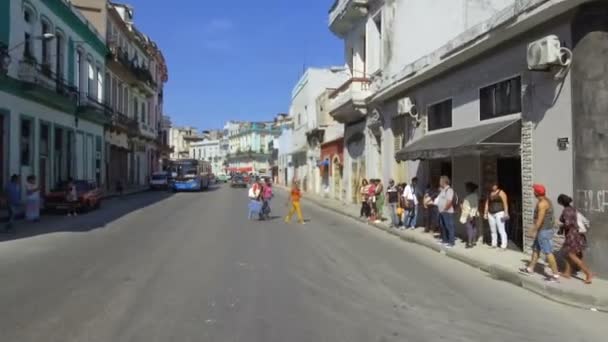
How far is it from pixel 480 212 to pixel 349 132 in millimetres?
16941

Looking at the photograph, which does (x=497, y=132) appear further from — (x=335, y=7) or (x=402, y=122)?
(x=335, y=7)

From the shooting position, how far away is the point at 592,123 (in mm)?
10156

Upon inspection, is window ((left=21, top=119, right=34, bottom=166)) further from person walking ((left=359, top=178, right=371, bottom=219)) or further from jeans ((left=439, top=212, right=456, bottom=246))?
jeans ((left=439, top=212, right=456, bottom=246))

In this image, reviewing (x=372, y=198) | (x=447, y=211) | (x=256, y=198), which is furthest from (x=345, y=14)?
(x=447, y=211)

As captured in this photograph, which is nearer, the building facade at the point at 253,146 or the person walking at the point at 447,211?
the person walking at the point at 447,211

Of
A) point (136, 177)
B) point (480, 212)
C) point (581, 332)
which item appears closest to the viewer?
point (581, 332)

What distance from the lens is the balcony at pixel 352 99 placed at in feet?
85.6

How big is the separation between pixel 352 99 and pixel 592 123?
16.3m

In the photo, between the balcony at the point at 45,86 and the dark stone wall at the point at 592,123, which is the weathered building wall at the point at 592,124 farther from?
the balcony at the point at 45,86

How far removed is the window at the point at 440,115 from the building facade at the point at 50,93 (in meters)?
15.3

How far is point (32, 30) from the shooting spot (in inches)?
1081

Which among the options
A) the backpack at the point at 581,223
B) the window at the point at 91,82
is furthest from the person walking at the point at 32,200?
the window at the point at 91,82

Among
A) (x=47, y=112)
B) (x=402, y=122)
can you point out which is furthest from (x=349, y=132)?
(x=47, y=112)

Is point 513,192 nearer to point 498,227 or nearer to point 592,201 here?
point 498,227
